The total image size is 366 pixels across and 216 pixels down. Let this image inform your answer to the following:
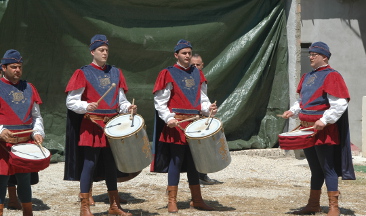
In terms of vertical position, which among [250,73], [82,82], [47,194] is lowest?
[47,194]

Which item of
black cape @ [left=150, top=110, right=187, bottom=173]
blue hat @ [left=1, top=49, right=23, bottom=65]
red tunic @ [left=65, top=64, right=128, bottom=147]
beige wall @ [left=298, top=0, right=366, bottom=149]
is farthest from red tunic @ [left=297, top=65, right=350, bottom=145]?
beige wall @ [left=298, top=0, right=366, bottom=149]

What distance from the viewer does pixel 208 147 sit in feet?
18.7

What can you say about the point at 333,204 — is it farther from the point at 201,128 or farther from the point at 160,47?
the point at 160,47

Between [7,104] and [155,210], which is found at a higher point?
[7,104]

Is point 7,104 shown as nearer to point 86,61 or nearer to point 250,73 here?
point 86,61

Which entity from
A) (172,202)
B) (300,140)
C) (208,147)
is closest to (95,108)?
(208,147)

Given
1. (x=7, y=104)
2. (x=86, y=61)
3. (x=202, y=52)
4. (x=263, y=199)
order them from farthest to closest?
(x=202, y=52), (x=86, y=61), (x=263, y=199), (x=7, y=104)

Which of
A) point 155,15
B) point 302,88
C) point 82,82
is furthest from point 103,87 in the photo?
point 155,15

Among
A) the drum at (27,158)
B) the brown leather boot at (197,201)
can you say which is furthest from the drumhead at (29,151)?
the brown leather boot at (197,201)

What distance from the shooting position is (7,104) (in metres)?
5.16

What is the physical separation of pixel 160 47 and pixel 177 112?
3492mm

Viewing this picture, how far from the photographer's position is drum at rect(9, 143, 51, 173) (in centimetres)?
494

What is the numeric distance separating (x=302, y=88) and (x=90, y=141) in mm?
1821

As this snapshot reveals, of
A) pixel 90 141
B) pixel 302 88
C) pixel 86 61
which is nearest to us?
pixel 90 141
